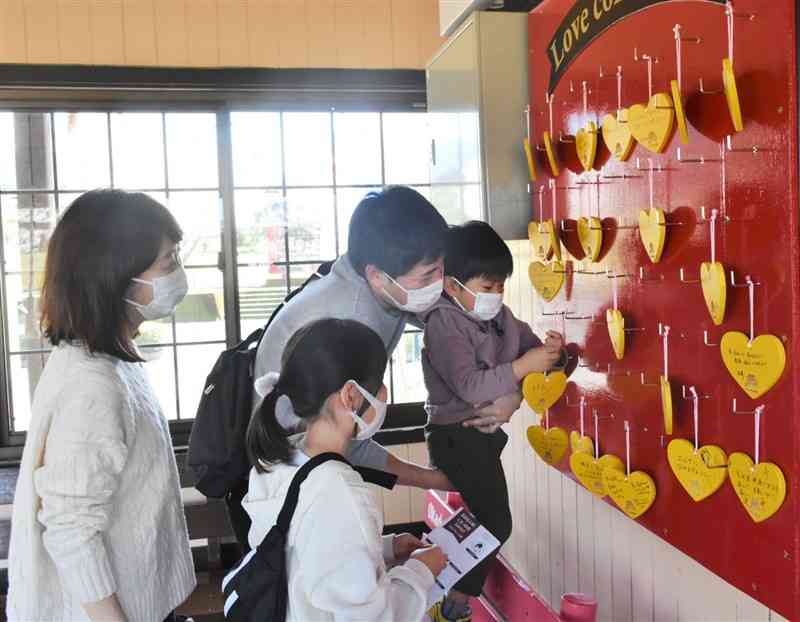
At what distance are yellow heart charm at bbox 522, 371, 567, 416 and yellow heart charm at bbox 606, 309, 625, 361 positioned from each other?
27 cm

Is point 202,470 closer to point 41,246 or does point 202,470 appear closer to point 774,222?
point 774,222

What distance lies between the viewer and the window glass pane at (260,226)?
3873 mm

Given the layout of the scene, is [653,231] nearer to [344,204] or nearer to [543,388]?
[543,388]

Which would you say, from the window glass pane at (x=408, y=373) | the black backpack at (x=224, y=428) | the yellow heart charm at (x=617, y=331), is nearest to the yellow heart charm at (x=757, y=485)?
the yellow heart charm at (x=617, y=331)

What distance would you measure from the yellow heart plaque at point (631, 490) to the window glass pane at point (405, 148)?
2.56 m

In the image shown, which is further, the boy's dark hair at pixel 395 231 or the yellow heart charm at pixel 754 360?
the boy's dark hair at pixel 395 231

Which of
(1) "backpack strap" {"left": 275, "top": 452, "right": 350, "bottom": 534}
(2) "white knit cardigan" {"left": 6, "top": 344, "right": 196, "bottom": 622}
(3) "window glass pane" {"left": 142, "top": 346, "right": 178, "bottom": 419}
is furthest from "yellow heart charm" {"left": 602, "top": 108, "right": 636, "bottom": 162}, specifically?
Result: (3) "window glass pane" {"left": 142, "top": 346, "right": 178, "bottom": 419}

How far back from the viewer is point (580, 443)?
1847 mm

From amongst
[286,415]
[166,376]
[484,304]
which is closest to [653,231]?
[484,304]

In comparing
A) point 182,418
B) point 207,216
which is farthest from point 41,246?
point 182,418

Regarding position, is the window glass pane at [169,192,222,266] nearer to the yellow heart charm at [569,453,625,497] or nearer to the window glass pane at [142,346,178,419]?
the window glass pane at [142,346,178,419]

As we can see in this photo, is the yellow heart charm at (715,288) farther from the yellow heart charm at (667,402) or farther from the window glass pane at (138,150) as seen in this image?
the window glass pane at (138,150)

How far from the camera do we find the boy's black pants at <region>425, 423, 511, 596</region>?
2.08 metres

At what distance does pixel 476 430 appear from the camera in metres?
2.09
